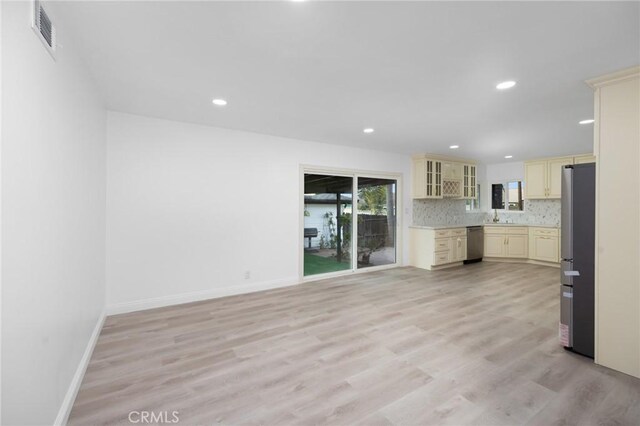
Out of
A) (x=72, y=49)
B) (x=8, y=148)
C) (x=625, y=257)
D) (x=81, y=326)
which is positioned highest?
(x=72, y=49)

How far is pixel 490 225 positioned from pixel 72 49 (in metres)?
7.94

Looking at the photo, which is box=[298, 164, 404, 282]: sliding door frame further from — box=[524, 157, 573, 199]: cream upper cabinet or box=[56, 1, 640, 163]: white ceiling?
box=[524, 157, 573, 199]: cream upper cabinet

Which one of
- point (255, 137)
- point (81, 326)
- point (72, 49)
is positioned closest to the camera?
point (72, 49)

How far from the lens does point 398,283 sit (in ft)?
16.5

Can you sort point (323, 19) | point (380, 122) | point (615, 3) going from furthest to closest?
1. point (380, 122)
2. point (323, 19)
3. point (615, 3)

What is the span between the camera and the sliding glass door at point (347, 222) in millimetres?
5320

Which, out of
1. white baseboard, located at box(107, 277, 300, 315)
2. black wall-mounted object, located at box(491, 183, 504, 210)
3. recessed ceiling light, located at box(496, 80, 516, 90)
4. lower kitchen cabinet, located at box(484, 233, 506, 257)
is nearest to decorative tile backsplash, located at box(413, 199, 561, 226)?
black wall-mounted object, located at box(491, 183, 504, 210)

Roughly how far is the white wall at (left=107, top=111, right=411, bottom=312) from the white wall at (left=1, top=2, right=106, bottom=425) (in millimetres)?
1259

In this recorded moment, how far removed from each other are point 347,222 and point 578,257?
354 centimetres

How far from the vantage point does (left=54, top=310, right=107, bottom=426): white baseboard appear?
5.65 ft

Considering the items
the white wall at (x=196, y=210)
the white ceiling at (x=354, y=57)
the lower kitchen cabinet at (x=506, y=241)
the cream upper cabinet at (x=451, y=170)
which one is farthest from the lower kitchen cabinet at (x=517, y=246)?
the white wall at (x=196, y=210)

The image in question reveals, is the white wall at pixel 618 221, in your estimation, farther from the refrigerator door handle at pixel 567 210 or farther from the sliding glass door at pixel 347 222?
A: the sliding glass door at pixel 347 222

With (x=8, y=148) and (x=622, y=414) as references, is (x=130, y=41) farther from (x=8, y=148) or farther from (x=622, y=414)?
(x=622, y=414)

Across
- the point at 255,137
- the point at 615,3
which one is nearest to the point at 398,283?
the point at 255,137
